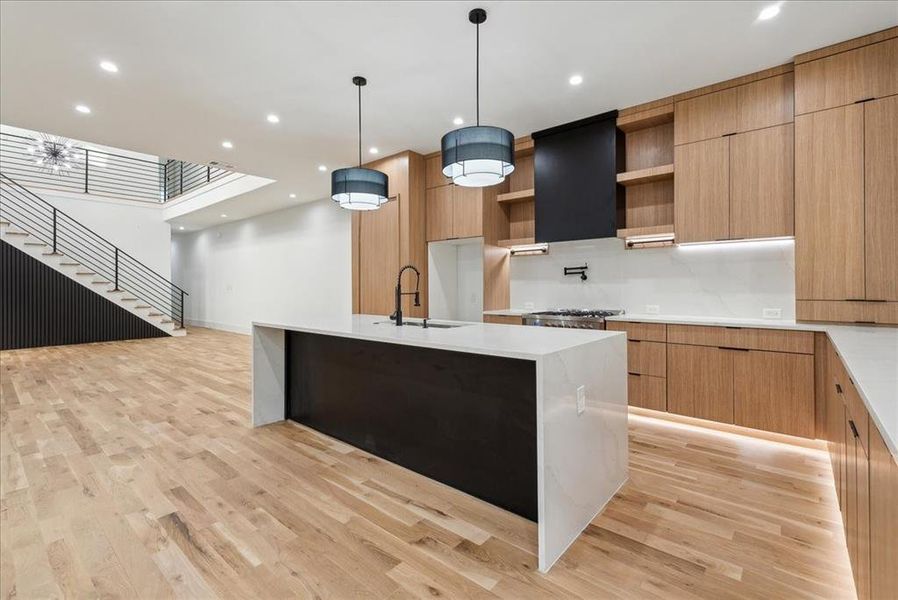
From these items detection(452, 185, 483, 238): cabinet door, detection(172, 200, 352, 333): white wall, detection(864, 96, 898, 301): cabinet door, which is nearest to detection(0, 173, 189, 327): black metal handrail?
detection(172, 200, 352, 333): white wall

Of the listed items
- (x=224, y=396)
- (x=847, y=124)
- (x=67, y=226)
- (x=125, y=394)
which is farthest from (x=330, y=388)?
(x=67, y=226)

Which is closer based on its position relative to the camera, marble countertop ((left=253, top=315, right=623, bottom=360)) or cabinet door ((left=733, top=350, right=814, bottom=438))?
marble countertop ((left=253, top=315, right=623, bottom=360))

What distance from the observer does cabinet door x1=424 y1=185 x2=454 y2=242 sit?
205 inches

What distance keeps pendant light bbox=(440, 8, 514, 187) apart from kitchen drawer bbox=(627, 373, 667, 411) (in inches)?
A: 92.0

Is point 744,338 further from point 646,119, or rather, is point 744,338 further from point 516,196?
point 516,196

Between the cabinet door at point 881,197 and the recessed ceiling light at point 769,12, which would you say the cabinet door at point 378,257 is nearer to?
the recessed ceiling light at point 769,12

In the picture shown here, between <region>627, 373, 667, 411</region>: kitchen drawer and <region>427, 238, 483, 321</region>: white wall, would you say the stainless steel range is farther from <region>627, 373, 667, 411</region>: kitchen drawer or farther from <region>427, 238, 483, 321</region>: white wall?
<region>427, 238, 483, 321</region>: white wall

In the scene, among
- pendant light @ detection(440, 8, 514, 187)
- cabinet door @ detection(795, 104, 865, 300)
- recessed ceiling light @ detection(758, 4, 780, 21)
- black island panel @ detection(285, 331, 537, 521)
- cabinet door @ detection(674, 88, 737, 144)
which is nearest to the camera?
black island panel @ detection(285, 331, 537, 521)

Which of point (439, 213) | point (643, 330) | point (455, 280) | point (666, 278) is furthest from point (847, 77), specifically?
point (455, 280)

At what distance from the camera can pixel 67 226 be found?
891cm

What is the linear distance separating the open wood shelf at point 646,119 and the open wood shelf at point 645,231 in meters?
1.04

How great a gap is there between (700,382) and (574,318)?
1186 mm

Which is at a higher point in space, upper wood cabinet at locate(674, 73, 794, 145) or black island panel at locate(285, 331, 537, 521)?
upper wood cabinet at locate(674, 73, 794, 145)

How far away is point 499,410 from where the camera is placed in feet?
7.33
